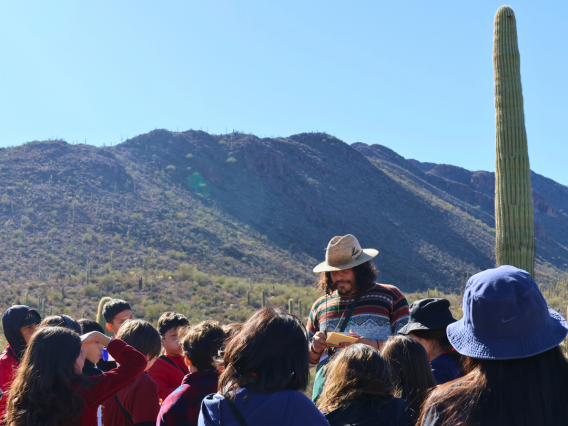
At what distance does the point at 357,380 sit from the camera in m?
2.39

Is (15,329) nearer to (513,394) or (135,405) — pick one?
(135,405)

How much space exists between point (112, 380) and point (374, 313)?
1.89 meters

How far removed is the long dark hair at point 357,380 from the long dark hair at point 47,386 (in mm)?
1324

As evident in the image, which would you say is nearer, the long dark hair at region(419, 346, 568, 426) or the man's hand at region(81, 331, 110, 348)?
the long dark hair at region(419, 346, 568, 426)

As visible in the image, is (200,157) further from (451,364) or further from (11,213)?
(451,364)

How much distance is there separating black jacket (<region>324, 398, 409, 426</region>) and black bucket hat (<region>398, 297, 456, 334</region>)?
95 cm

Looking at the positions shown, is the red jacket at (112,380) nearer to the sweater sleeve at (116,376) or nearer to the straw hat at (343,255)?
the sweater sleeve at (116,376)

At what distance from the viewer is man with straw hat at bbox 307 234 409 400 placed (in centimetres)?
379

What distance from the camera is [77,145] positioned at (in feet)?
152

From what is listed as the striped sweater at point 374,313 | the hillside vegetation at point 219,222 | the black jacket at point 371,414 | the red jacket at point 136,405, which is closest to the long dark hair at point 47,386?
the red jacket at point 136,405

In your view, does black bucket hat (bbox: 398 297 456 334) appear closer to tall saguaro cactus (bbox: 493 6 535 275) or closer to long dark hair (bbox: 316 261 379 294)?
long dark hair (bbox: 316 261 379 294)

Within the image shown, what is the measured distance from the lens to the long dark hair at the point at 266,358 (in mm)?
2089

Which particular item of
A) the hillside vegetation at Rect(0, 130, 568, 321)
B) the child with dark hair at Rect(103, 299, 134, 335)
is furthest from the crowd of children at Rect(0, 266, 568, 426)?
the hillside vegetation at Rect(0, 130, 568, 321)

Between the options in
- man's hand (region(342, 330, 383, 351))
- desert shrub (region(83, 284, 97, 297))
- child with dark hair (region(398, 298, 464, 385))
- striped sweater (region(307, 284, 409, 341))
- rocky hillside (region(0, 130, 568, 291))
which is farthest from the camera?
rocky hillside (region(0, 130, 568, 291))
